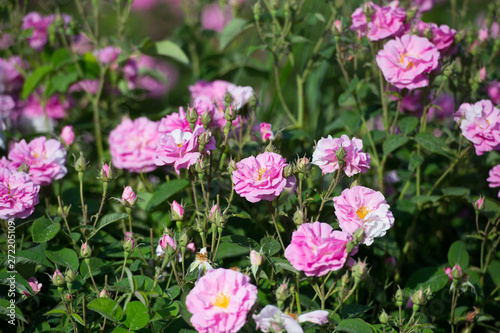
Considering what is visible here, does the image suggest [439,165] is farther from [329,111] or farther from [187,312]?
[187,312]

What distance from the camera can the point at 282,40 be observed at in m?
1.84

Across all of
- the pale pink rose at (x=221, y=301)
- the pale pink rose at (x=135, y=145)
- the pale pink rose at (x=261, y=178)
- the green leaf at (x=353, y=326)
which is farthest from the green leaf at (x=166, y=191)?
the green leaf at (x=353, y=326)

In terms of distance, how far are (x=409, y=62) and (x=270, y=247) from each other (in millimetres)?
659

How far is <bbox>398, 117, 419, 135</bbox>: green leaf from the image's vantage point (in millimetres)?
1677

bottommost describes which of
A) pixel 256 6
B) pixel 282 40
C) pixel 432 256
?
pixel 432 256

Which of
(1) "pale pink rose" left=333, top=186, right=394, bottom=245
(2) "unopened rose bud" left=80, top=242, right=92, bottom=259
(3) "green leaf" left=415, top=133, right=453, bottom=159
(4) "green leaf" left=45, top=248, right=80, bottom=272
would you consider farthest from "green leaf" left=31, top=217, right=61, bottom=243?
(3) "green leaf" left=415, top=133, right=453, bottom=159

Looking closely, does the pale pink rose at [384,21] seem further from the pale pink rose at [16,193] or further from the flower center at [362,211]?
A: the pale pink rose at [16,193]

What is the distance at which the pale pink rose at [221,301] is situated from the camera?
1.05 metres

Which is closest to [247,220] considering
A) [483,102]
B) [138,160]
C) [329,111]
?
[138,160]

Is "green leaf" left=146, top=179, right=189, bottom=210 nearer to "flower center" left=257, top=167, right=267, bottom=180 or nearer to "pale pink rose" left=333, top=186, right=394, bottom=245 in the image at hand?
"flower center" left=257, top=167, right=267, bottom=180

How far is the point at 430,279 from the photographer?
5.16 feet

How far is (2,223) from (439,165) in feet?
4.78

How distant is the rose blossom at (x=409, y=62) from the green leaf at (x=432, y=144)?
7.0 inches

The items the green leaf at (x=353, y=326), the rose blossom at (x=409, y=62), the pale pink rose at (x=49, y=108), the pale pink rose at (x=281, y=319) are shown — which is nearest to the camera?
the pale pink rose at (x=281, y=319)
